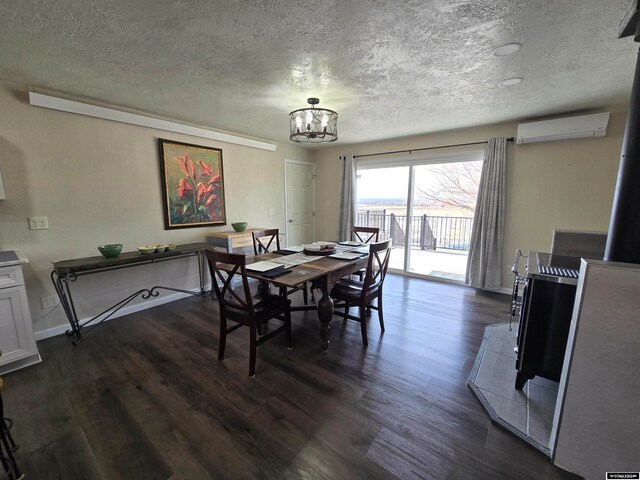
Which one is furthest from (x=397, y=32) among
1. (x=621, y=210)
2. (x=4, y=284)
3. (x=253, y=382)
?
(x=4, y=284)

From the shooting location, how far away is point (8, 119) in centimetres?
229

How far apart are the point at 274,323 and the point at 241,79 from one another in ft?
7.95

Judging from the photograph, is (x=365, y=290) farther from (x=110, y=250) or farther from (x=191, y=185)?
(x=191, y=185)

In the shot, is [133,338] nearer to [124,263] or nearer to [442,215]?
[124,263]

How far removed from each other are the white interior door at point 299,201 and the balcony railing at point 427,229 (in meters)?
1.11

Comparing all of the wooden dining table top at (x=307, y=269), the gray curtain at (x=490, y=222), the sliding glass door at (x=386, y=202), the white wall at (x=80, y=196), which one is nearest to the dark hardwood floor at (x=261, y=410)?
the white wall at (x=80, y=196)

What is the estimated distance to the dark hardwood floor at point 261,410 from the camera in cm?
133

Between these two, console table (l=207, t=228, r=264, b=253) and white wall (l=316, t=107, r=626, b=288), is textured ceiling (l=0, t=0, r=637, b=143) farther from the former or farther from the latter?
console table (l=207, t=228, r=264, b=253)

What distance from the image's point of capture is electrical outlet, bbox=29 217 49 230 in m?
2.45

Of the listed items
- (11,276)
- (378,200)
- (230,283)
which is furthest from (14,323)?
(378,200)

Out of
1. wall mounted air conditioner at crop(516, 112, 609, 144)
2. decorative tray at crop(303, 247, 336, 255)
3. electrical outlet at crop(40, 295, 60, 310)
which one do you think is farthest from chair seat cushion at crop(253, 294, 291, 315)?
wall mounted air conditioner at crop(516, 112, 609, 144)

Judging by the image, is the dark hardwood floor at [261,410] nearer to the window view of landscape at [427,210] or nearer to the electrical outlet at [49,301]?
the electrical outlet at [49,301]

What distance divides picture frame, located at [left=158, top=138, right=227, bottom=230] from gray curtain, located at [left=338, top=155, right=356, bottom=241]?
2.23 meters

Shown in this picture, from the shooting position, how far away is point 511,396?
5.85 ft
